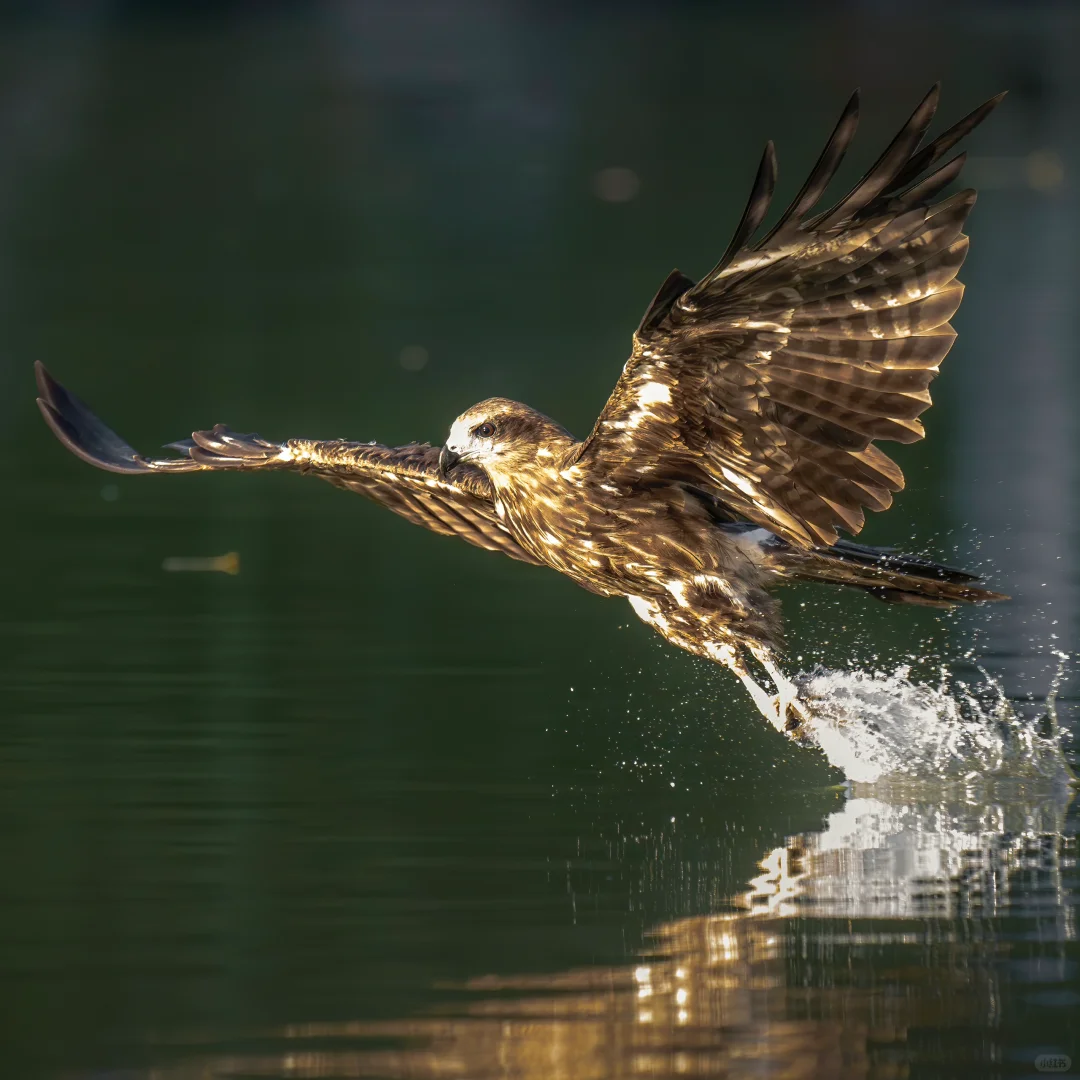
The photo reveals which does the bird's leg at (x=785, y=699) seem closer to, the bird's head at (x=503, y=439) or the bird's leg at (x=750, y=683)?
the bird's leg at (x=750, y=683)

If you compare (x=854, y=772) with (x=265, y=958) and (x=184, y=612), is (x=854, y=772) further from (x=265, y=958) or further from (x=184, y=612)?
(x=184, y=612)

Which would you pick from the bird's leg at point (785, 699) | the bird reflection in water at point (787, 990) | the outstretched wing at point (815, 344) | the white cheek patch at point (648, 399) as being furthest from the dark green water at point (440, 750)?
the white cheek patch at point (648, 399)

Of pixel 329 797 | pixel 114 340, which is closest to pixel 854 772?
pixel 329 797

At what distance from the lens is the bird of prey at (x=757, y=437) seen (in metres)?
7.80

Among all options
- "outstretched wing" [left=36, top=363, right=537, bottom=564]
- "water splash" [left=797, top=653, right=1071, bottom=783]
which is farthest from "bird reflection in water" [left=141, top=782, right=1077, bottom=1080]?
"outstretched wing" [left=36, top=363, right=537, bottom=564]

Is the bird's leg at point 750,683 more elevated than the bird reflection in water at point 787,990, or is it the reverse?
the bird's leg at point 750,683

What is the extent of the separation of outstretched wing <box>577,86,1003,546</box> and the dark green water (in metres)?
1.03

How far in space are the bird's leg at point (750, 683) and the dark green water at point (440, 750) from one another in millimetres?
170

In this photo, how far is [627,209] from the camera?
1102 inches

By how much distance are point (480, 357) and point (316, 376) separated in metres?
1.32

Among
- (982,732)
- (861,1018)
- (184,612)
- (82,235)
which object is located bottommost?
(861,1018)

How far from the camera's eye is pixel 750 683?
29.5 feet

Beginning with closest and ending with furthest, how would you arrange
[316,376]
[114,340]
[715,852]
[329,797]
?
[715,852], [329,797], [316,376], [114,340]
